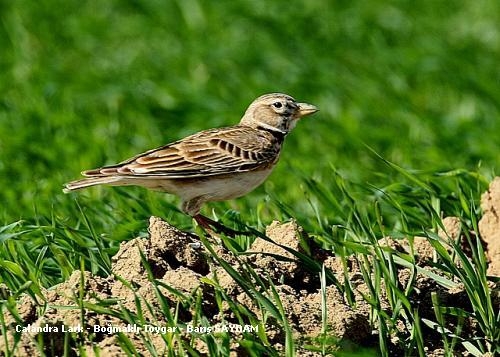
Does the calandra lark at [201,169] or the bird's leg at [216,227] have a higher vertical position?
the calandra lark at [201,169]

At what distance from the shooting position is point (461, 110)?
1224cm

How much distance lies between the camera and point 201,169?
757cm

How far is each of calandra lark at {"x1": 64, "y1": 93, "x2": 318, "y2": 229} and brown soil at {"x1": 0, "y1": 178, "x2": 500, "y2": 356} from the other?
810mm

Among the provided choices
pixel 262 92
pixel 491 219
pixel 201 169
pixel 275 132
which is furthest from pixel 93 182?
pixel 262 92

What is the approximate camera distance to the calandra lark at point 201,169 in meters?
7.39

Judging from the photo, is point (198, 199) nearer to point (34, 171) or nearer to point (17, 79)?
point (34, 171)

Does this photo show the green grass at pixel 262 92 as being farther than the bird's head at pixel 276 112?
No

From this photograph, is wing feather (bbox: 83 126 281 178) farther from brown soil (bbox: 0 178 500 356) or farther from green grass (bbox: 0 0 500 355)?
brown soil (bbox: 0 178 500 356)

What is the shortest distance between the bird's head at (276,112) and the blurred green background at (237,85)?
0.59m

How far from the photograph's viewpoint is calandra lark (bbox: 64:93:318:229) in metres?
7.39

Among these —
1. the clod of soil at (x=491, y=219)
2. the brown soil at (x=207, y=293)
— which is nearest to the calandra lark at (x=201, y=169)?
the brown soil at (x=207, y=293)

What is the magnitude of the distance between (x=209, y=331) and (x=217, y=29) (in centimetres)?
900

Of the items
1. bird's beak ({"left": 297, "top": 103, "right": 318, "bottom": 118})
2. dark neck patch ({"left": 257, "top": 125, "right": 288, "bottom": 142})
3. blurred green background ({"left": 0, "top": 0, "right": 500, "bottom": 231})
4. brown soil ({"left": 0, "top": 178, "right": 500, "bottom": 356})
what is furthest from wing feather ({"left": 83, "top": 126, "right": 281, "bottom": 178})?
brown soil ({"left": 0, "top": 178, "right": 500, "bottom": 356})

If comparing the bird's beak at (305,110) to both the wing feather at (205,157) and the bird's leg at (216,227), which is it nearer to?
the wing feather at (205,157)
